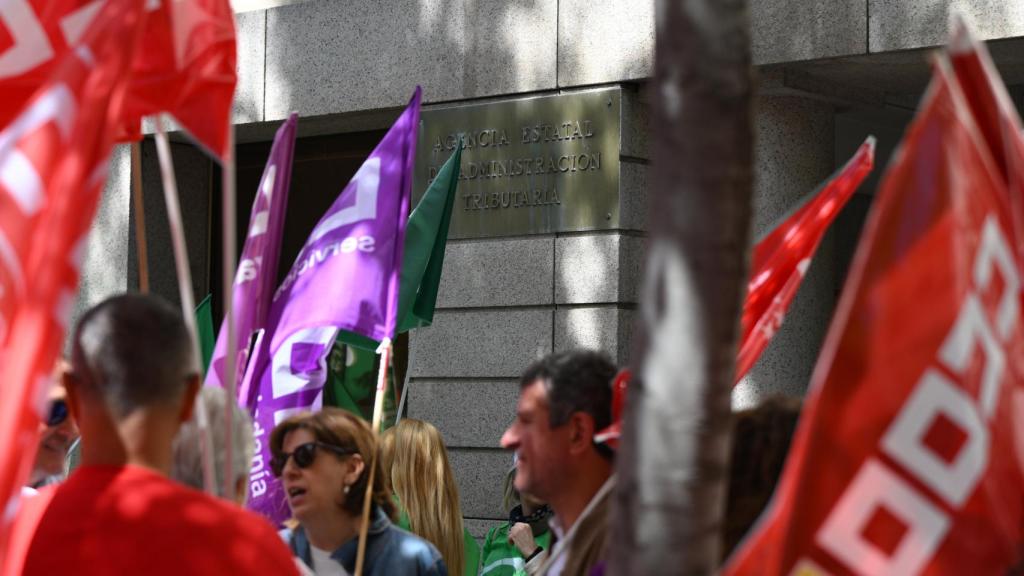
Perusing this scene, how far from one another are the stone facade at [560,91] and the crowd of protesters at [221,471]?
4741 mm

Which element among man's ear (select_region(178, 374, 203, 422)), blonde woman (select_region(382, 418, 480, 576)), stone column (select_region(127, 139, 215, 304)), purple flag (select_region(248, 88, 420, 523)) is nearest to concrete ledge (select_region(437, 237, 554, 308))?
stone column (select_region(127, 139, 215, 304))

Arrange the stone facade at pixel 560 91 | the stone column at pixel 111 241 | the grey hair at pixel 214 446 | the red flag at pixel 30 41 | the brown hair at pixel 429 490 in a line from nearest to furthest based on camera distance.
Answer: the grey hair at pixel 214 446 < the red flag at pixel 30 41 < the brown hair at pixel 429 490 < the stone facade at pixel 560 91 < the stone column at pixel 111 241

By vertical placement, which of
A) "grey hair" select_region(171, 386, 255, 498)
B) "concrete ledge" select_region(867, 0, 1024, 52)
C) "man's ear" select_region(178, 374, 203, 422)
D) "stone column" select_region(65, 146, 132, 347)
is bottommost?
"grey hair" select_region(171, 386, 255, 498)

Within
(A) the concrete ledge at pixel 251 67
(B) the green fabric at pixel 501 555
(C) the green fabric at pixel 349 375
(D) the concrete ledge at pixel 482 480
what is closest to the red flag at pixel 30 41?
(C) the green fabric at pixel 349 375

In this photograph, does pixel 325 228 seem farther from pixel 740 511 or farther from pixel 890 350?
pixel 890 350

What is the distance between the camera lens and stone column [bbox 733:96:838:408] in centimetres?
1002

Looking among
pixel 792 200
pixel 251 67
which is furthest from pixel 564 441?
pixel 251 67

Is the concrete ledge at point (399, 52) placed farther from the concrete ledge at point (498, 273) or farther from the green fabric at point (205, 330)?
the green fabric at point (205, 330)

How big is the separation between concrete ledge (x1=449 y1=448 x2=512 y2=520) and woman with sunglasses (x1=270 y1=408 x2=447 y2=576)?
502 cm

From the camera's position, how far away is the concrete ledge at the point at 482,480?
10617 millimetres

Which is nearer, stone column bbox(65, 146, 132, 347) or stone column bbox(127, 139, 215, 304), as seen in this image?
stone column bbox(65, 146, 132, 347)

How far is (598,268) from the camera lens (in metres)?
10.2

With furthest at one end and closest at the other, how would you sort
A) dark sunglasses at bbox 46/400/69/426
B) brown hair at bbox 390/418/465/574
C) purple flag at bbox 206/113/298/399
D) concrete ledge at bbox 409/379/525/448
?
1. concrete ledge at bbox 409/379/525/448
2. brown hair at bbox 390/418/465/574
3. purple flag at bbox 206/113/298/399
4. dark sunglasses at bbox 46/400/69/426

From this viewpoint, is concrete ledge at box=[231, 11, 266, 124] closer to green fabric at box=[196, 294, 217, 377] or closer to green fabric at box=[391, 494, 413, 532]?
green fabric at box=[196, 294, 217, 377]
